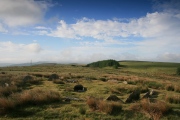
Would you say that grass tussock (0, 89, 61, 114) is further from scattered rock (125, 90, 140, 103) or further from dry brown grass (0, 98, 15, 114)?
scattered rock (125, 90, 140, 103)

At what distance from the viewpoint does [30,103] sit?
13.0m

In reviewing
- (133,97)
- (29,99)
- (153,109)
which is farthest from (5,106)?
(133,97)

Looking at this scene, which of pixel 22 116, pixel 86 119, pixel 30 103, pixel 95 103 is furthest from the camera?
pixel 30 103

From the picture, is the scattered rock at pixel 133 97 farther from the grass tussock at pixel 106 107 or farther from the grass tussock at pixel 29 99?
the grass tussock at pixel 29 99

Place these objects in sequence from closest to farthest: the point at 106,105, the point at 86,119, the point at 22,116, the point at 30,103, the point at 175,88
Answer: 1. the point at 86,119
2. the point at 22,116
3. the point at 106,105
4. the point at 30,103
5. the point at 175,88

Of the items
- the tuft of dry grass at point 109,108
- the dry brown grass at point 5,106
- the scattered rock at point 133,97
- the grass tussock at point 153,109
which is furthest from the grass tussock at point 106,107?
the dry brown grass at point 5,106

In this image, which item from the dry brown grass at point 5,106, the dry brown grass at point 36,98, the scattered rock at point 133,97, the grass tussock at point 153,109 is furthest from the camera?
the scattered rock at point 133,97

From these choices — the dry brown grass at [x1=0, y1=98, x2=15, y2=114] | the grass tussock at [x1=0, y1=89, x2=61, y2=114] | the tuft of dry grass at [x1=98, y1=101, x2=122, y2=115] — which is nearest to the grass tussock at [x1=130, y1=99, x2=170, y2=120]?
the tuft of dry grass at [x1=98, y1=101, x2=122, y2=115]

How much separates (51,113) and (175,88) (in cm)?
1925

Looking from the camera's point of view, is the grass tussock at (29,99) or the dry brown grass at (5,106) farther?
the grass tussock at (29,99)

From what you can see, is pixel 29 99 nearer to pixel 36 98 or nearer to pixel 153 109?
pixel 36 98

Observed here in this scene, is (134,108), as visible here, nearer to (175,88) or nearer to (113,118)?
(113,118)

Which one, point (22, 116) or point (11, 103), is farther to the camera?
point (11, 103)

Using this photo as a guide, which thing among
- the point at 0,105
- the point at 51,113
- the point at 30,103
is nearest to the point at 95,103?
the point at 51,113
